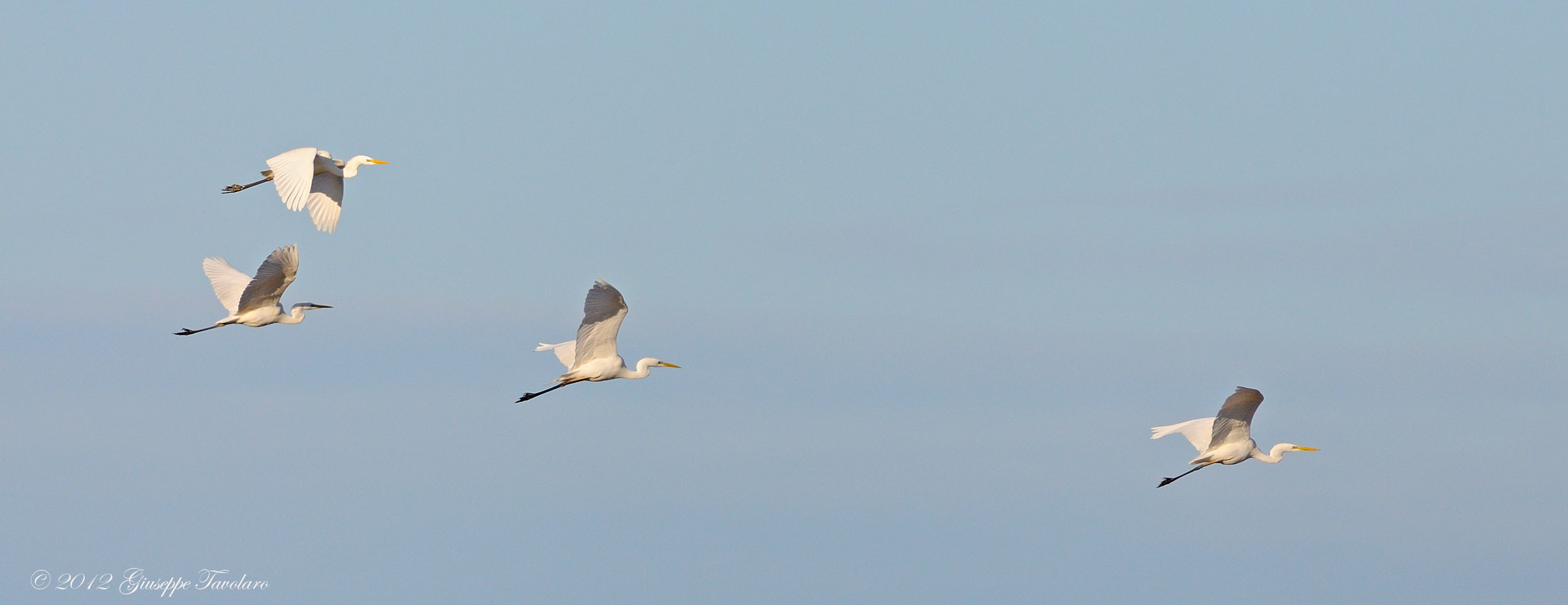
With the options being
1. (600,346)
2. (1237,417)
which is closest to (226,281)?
(600,346)

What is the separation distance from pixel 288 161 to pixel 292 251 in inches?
64.6

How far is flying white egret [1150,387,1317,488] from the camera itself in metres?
39.6

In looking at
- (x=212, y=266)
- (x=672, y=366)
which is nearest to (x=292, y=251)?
(x=212, y=266)

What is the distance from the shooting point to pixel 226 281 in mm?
40250

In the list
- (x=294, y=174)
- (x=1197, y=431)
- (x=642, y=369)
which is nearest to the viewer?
(x=294, y=174)

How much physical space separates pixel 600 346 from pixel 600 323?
1255 mm

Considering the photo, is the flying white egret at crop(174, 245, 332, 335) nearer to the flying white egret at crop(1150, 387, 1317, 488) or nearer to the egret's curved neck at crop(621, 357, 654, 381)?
the egret's curved neck at crop(621, 357, 654, 381)

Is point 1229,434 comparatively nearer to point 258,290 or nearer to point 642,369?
point 642,369

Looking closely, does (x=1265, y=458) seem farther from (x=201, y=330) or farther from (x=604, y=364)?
(x=201, y=330)

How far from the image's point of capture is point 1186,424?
4397 cm

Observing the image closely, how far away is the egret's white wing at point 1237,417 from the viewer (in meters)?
39.2

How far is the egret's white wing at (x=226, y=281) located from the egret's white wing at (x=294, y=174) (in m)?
4.54

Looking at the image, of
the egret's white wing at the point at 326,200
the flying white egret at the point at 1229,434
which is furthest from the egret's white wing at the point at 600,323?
the flying white egret at the point at 1229,434

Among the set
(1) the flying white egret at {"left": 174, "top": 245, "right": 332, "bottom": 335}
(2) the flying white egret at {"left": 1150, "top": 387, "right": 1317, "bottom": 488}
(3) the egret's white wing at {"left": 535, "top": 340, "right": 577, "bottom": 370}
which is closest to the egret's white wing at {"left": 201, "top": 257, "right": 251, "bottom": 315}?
(1) the flying white egret at {"left": 174, "top": 245, "right": 332, "bottom": 335}
